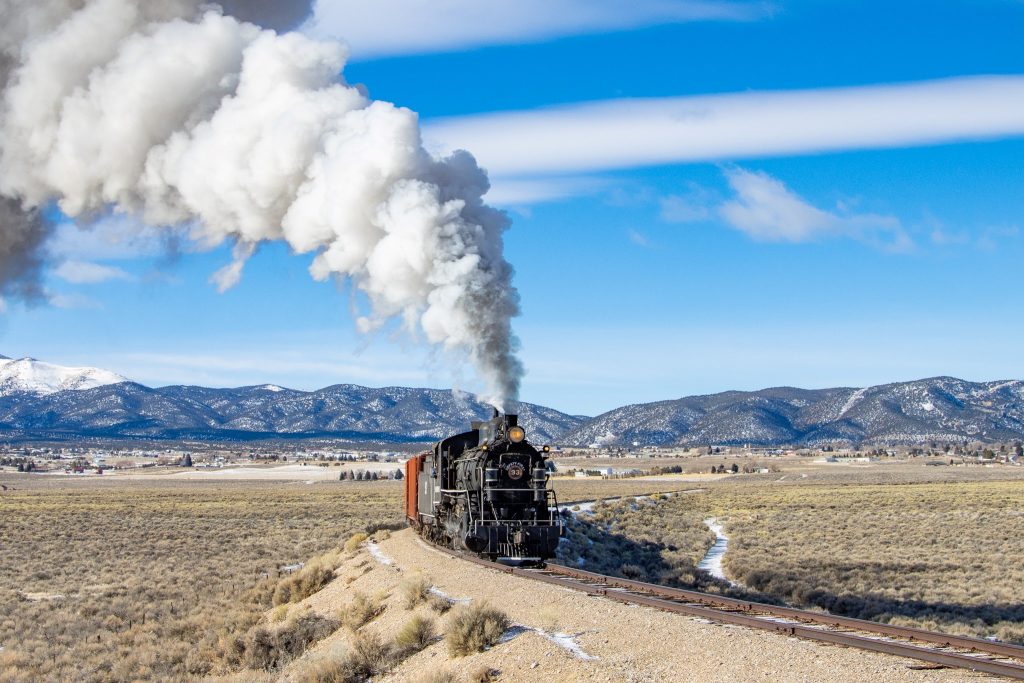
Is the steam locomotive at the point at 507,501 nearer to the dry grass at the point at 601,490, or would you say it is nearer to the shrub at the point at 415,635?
the shrub at the point at 415,635

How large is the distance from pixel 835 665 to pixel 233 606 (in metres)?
18.3

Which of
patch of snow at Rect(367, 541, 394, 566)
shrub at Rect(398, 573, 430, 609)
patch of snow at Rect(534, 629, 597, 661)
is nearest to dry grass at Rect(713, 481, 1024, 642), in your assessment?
patch of snow at Rect(534, 629, 597, 661)

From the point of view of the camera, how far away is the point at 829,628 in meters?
13.2

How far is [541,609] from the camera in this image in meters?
15.0

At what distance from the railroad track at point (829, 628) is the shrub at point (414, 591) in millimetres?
2195

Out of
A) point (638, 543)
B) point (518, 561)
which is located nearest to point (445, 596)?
point (518, 561)

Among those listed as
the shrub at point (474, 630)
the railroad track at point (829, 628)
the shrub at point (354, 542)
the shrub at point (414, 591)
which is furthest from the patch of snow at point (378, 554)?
the shrub at point (474, 630)

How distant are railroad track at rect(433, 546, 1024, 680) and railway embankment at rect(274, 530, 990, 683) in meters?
0.25

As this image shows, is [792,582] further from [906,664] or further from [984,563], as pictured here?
[906,664]

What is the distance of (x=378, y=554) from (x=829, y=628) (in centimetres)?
1632

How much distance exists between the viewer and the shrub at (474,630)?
13.2 m

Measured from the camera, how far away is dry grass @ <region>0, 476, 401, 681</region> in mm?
19562

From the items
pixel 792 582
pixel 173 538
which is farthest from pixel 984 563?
pixel 173 538

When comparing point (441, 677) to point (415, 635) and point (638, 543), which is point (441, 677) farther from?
point (638, 543)
